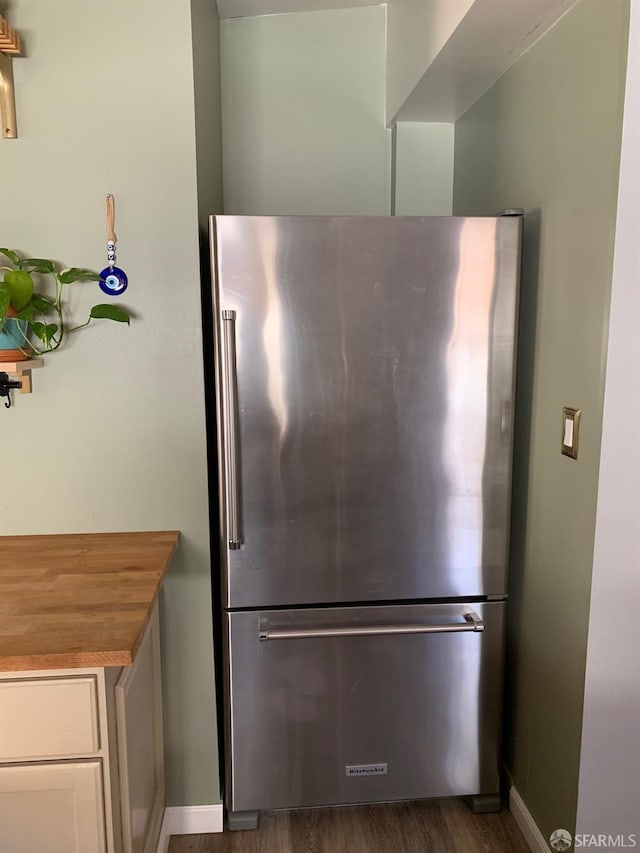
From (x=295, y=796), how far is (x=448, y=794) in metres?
0.44

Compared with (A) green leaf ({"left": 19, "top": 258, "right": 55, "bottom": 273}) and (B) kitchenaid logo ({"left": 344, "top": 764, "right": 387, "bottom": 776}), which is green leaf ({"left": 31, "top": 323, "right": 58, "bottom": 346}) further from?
(B) kitchenaid logo ({"left": 344, "top": 764, "right": 387, "bottom": 776})

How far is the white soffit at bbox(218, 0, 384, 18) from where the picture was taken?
7.00ft

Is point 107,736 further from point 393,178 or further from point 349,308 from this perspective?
point 393,178

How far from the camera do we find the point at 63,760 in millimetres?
1236

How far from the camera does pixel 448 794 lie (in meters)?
1.92

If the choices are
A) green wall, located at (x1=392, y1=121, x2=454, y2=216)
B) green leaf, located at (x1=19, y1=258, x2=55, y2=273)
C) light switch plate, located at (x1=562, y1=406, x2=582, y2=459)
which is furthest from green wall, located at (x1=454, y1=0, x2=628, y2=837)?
green leaf, located at (x1=19, y1=258, x2=55, y2=273)

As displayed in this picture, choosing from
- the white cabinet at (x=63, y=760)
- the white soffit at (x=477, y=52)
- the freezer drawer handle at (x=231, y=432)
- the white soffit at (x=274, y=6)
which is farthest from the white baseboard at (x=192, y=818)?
the white soffit at (x=274, y=6)

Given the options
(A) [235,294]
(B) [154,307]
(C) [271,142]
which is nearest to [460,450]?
(A) [235,294]

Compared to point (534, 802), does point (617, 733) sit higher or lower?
higher

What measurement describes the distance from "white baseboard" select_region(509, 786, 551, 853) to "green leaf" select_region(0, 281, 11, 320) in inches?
74.3

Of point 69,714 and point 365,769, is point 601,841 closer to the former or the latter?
point 365,769

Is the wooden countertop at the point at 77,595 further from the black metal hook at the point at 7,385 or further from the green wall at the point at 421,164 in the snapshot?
the green wall at the point at 421,164

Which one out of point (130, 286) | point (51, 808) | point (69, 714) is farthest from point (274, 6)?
point (51, 808)

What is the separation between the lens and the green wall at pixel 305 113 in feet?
7.43
